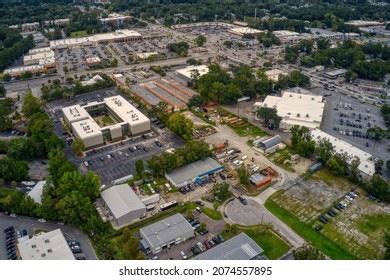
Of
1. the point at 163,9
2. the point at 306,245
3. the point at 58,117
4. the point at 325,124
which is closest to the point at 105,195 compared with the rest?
the point at 306,245

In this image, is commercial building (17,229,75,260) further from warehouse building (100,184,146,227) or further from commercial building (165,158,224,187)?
commercial building (165,158,224,187)

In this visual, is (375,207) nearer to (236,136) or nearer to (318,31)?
(236,136)

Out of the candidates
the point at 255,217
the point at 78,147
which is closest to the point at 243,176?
the point at 255,217

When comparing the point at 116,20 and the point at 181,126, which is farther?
the point at 116,20

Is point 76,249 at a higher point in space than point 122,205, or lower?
lower

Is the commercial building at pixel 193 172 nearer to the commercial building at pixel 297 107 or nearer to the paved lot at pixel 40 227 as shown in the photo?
the paved lot at pixel 40 227

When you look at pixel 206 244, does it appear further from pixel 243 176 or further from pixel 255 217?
pixel 243 176
